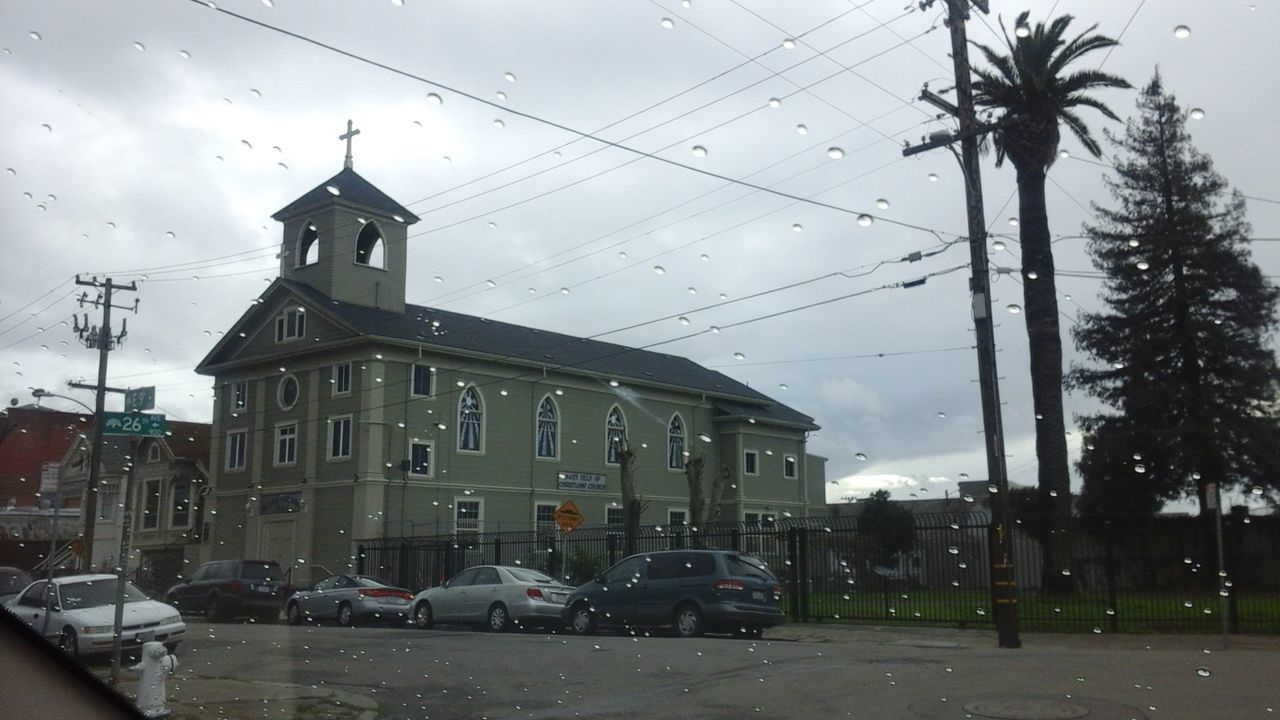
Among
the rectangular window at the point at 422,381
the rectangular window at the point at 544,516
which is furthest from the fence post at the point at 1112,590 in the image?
the rectangular window at the point at 544,516

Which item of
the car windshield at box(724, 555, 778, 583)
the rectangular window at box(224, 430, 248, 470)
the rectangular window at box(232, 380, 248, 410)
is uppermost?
the rectangular window at box(232, 380, 248, 410)

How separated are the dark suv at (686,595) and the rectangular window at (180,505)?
8116 mm

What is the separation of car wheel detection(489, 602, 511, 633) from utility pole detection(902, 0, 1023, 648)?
9.06m

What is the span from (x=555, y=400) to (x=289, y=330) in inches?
914

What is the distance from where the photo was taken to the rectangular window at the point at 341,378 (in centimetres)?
1889

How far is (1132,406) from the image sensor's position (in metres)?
36.4

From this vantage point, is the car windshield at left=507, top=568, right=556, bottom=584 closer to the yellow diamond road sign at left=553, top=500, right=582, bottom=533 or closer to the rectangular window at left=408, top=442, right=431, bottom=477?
the yellow diamond road sign at left=553, top=500, right=582, bottom=533

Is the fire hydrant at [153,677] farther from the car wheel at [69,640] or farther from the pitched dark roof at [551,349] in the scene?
the pitched dark roof at [551,349]

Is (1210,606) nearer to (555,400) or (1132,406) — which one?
Result: (1132,406)

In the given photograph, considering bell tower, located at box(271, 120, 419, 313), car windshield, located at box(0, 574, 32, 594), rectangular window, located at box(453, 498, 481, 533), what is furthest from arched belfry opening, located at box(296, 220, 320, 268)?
rectangular window, located at box(453, 498, 481, 533)

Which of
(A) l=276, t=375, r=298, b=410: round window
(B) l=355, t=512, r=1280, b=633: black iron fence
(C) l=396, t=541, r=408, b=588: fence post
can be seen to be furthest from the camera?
(C) l=396, t=541, r=408, b=588: fence post

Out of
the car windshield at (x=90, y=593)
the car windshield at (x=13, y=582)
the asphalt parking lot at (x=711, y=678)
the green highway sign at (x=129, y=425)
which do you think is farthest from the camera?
the asphalt parking lot at (x=711, y=678)

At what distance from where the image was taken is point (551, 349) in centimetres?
3891

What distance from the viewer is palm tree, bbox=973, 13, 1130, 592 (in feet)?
83.2
